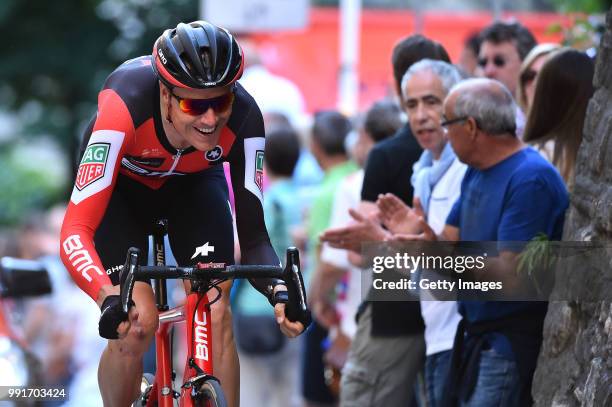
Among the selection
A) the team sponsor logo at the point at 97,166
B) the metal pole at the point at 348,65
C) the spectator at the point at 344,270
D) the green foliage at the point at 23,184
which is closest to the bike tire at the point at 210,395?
the team sponsor logo at the point at 97,166

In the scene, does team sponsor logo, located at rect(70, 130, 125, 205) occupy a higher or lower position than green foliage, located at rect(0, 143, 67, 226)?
lower

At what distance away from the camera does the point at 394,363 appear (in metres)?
7.86

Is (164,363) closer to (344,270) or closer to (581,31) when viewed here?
(344,270)

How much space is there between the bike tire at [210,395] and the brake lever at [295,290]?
43 cm

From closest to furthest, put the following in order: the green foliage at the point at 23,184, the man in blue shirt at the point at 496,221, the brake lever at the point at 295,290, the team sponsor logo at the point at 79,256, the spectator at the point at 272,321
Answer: the brake lever at the point at 295,290
the team sponsor logo at the point at 79,256
the man in blue shirt at the point at 496,221
the spectator at the point at 272,321
the green foliage at the point at 23,184

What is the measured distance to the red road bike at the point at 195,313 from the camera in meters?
5.45

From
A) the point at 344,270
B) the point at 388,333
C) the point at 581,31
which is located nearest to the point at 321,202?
the point at 344,270

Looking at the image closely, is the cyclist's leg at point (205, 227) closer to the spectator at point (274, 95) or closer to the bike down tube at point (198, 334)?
the bike down tube at point (198, 334)

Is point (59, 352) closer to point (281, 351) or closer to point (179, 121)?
point (281, 351)

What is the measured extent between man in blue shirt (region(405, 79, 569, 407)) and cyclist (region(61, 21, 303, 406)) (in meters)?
1.05

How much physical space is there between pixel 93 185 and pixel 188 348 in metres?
0.80

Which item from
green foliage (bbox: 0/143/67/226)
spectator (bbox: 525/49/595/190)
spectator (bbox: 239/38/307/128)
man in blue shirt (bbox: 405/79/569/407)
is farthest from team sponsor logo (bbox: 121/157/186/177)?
green foliage (bbox: 0/143/67/226)

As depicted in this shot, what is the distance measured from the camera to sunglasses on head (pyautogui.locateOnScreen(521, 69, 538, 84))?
7832 millimetres

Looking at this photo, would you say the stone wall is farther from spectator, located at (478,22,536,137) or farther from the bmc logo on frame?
spectator, located at (478,22,536,137)
